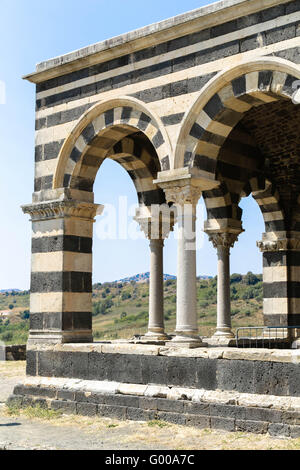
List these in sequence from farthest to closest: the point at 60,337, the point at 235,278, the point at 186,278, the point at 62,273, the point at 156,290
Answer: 1. the point at 235,278
2. the point at 156,290
3. the point at 62,273
4. the point at 60,337
5. the point at 186,278

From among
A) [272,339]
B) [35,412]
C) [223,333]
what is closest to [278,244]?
[272,339]

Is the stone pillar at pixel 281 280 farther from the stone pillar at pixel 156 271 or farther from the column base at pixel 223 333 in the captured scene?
the stone pillar at pixel 156 271

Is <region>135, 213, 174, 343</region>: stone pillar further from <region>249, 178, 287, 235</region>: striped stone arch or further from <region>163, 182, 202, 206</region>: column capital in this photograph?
<region>163, 182, 202, 206</region>: column capital

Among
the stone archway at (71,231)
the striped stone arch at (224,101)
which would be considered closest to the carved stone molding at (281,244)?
the stone archway at (71,231)

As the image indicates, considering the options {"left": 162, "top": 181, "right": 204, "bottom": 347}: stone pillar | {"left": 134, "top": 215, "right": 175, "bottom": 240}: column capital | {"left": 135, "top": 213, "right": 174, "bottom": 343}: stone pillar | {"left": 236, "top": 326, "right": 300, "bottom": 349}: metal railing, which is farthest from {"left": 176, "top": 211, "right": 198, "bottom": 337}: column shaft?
{"left": 134, "top": 215, "right": 175, "bottom": 240}: column capital

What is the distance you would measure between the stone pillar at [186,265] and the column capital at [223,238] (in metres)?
5.03

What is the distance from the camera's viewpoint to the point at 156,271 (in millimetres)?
12906

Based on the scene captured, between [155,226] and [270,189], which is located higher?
[270,189]

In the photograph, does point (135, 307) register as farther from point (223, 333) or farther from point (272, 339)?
point (272, 339)

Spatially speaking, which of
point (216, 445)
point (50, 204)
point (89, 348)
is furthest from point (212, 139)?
point (216, 445)

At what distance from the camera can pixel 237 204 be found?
551 inches

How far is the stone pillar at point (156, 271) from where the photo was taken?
12752 millimetres

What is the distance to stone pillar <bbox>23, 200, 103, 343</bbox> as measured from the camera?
10109 millimetres

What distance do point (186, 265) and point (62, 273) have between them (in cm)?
232
